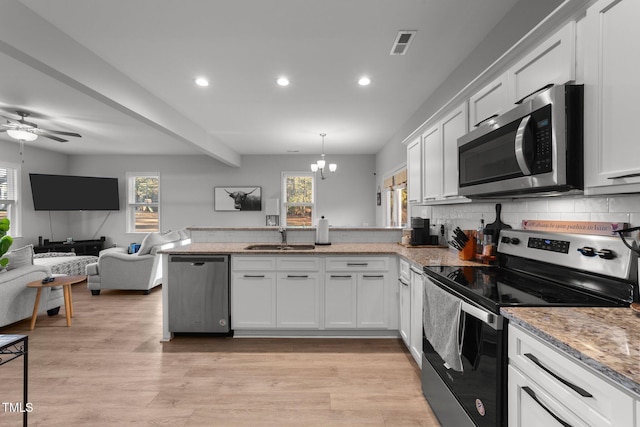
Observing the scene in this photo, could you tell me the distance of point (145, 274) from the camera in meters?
4.92

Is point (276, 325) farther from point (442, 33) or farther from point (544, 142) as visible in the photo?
point (442, 33)

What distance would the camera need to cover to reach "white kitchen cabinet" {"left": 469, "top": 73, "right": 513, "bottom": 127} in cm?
178

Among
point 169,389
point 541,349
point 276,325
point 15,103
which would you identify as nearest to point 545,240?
point 541,349

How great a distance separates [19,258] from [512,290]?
4848mm

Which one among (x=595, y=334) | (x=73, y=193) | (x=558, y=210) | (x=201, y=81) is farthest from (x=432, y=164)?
(x=73, y=193)

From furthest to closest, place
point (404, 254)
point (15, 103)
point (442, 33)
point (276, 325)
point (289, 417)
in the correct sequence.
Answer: point (15, 103)
point (276, 325)
point (404, 254)
point (442, 33)
point (289, 417)

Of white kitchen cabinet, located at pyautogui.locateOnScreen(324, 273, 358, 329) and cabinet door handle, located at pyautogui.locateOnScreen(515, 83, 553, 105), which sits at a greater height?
cabinet door handle, located at pyautogui.locateOnScreen(515, 83, 553, 105)

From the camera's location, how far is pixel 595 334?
0.97 m

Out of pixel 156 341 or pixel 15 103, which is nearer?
pixel 156 341

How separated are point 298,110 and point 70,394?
3637mm

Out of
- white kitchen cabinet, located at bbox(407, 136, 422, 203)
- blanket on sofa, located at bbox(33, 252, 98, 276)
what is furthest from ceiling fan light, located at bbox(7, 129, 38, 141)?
white kitchen cabinet, located at bbox(407, 136, 422, 203)

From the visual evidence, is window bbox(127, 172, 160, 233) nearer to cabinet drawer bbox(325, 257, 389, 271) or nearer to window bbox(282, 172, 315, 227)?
window bbox(282, 172, 315, 227)

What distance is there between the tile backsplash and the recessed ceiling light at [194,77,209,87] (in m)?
2.83

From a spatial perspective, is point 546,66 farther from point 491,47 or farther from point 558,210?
point 491,47
